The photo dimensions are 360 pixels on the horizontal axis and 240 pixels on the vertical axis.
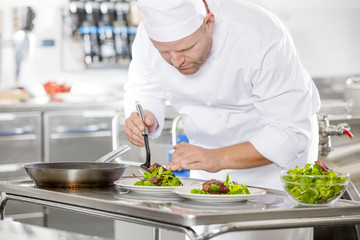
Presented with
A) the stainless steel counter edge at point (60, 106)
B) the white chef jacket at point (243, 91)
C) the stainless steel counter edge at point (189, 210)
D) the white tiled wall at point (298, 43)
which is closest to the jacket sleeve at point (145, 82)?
the white chef jacket at point (243, 91)

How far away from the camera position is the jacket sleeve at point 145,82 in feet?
8.21

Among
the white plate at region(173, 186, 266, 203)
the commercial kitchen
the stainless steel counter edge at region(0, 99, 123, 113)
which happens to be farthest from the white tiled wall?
the white plate at region(173, 186, 266, 203)

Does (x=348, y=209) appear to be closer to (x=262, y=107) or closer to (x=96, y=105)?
(x=262, y=107)

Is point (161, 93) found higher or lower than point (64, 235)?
higher

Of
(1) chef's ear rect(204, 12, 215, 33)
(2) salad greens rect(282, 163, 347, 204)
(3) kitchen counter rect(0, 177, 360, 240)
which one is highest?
(1) chef's ear rect(204, 12, 215, 33)

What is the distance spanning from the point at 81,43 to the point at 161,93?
3.57 meters

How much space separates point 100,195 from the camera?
5.95ft

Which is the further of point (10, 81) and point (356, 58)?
point (356, 58)

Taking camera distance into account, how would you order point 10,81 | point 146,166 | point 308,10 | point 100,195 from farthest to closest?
point 308,10, point 10,81, point 146,166, point 100,195

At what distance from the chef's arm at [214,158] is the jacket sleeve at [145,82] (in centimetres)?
46

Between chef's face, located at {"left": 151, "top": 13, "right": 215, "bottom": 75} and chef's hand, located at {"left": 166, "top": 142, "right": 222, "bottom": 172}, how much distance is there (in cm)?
27

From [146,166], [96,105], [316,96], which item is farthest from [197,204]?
[96,105]

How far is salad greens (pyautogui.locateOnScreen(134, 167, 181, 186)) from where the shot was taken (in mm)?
1864

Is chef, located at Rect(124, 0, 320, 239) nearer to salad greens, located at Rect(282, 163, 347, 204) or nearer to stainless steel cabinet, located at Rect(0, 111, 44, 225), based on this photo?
salad greens, located at Rect(282, 163, 347, 204)
